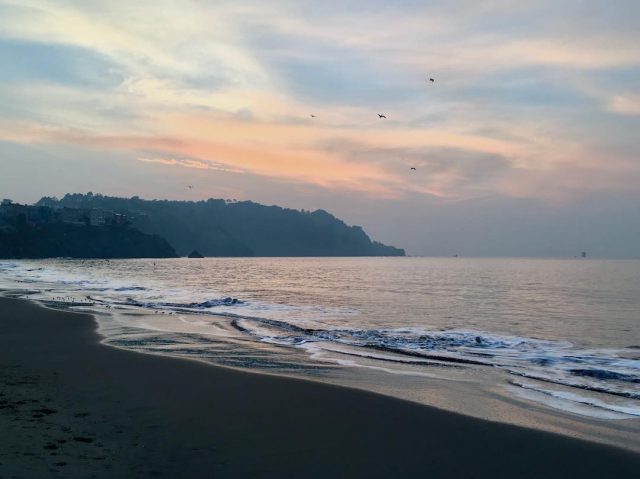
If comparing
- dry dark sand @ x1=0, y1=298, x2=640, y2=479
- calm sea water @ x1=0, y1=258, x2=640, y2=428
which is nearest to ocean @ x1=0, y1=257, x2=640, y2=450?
calm sea water @ x1=0, y1=258, x2=640, y2=428

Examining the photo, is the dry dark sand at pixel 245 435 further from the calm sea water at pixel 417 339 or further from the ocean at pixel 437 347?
the calm sea water at pixel 417 339

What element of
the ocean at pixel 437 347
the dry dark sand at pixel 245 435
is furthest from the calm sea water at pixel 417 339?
the dry dark sand at pixel 245 435

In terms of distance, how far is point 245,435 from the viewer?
26.2 ft

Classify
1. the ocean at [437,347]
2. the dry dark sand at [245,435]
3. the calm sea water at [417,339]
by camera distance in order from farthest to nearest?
the calm sea water at [417,339]
the ocean at [437,347]
the dry dark sand at [245,435]

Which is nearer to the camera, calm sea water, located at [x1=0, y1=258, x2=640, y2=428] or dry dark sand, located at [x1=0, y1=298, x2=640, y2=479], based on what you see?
dry dark sand, located at [x1=0, y1=298, x2=640, y2=479]

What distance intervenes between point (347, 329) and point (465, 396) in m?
12.0

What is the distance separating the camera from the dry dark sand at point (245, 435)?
6.68 metres

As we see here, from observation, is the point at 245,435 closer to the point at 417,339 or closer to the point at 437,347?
the point at 437,347

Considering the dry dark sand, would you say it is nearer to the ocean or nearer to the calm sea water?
the ocean

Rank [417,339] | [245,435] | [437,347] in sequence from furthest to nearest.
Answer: [417,339] < [437,347] < [245,435]

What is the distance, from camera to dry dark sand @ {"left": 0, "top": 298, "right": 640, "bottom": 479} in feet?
21.9

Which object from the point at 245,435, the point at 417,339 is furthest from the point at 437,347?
the point at 245,435

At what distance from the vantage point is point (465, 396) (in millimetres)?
11344

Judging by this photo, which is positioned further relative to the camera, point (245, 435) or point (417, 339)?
point (417, 339)
